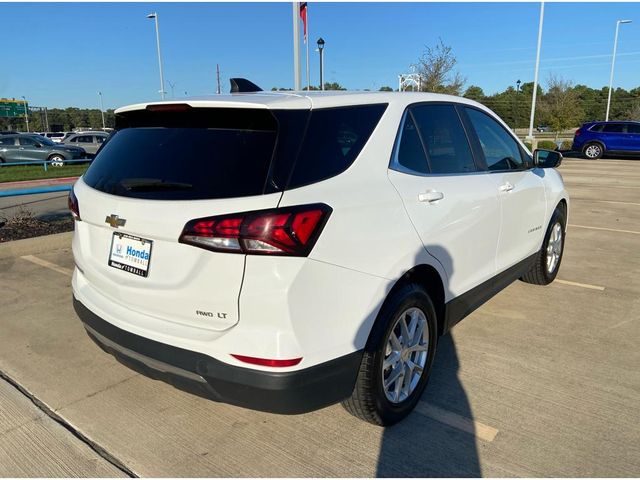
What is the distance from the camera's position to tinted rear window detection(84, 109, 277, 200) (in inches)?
85.7

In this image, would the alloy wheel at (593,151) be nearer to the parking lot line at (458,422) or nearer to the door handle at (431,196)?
the door handle at (431,196)

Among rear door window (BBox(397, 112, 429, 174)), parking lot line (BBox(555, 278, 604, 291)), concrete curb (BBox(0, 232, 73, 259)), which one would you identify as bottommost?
parking lot line (BBox(555, 278, 604, 291))

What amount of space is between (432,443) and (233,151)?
1780mm

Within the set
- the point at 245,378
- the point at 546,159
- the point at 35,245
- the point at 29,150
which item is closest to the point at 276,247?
the point at 245,378

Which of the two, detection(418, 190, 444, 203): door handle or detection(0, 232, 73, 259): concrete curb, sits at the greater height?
detection(418, 190, 444, 203): door handle

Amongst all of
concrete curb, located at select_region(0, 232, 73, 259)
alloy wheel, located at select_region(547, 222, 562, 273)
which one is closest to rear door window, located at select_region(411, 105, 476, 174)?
alloy wheel, located at select_region(547, 222, 562, 273)

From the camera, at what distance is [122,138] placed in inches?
111

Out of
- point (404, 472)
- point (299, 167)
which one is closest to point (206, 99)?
point (299, 167)

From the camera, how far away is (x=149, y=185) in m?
2.39

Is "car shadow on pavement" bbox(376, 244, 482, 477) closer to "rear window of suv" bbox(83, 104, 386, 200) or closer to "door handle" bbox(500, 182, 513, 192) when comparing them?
"rear window of suv" bbox(83, 104, 386, 200)

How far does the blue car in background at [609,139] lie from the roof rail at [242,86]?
23737 mm

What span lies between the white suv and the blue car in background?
919 inches

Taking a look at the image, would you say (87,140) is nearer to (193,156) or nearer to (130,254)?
(130,254)

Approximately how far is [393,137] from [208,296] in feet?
4.33
